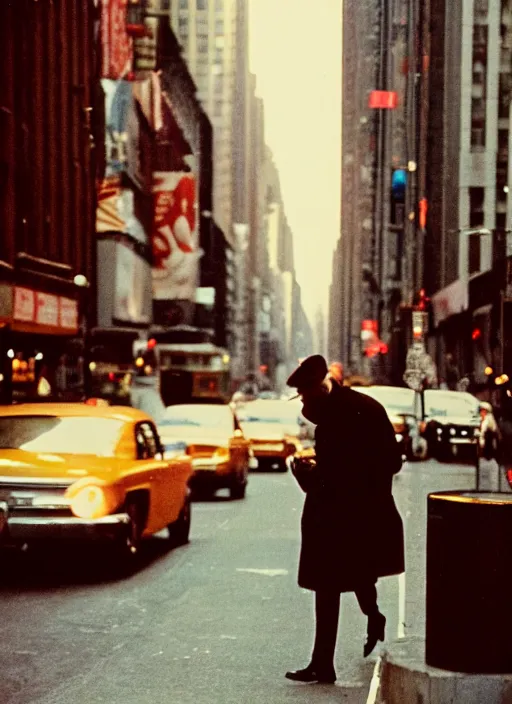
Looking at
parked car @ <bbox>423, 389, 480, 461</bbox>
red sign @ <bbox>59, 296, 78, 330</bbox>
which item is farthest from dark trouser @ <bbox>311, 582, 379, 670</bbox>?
red sign @ <bbox>59, 296, 78, 330</bbox>

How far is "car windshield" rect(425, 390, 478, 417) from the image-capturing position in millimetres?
37812

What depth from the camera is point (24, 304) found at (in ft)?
120

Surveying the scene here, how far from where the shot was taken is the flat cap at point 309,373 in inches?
297

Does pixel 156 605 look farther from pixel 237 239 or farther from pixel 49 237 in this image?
pixel 237 239

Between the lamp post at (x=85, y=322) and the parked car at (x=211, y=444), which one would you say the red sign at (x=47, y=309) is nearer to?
the lamp post at (x=85, y=322)

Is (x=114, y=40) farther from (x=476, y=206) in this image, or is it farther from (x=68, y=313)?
(x=476, y=206)

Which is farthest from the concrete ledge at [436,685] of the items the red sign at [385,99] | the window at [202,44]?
the window at [202,44]

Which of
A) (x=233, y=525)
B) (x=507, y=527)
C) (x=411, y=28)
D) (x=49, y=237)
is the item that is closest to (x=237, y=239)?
(x=411, y=28)

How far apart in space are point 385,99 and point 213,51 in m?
58.0

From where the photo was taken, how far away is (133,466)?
12.4m

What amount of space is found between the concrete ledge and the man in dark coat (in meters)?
0.96

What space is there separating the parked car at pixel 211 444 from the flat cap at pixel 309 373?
1374 centimetres

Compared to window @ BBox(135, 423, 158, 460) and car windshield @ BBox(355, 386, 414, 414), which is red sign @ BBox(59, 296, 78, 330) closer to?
car windshield @ BBox(355, 386, 414, 414)

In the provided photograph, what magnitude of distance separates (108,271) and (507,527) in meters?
62.2
